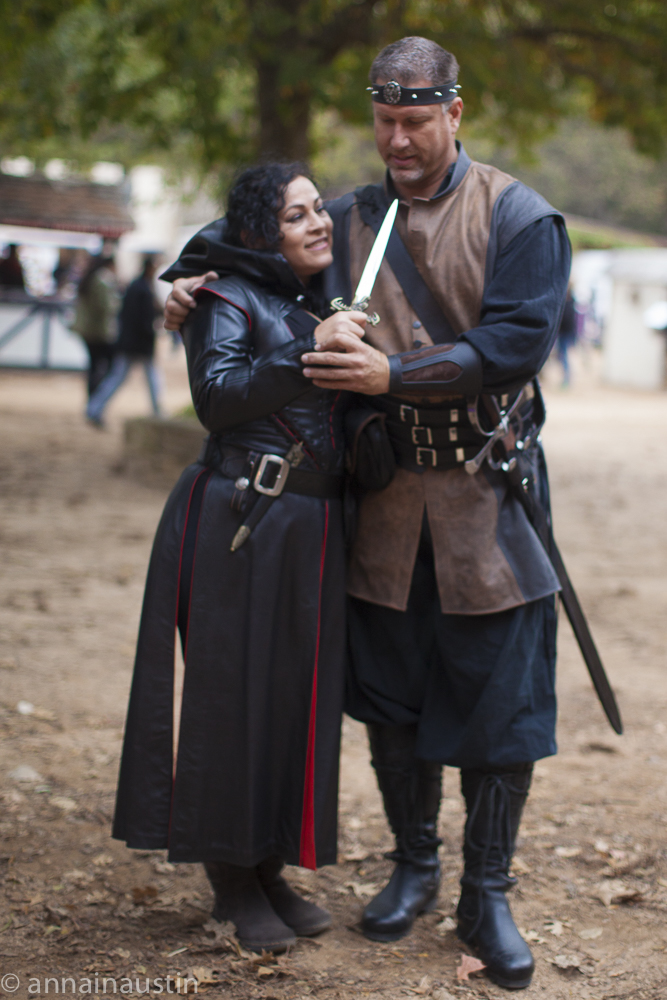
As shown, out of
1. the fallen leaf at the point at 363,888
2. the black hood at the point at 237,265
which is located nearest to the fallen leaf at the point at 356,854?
the fallen leaf at the point at 363,888

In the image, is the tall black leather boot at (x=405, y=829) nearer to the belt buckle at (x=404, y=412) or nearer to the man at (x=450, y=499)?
the man at (x=450, y=499)

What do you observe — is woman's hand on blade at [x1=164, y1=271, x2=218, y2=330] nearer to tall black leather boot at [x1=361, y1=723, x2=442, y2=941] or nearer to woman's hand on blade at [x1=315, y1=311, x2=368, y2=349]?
woman's hand on blade at [x1=315, y1=311, x2=368, y2=349]

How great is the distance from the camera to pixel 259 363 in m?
2.34

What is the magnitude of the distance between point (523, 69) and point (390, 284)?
19.9 feet

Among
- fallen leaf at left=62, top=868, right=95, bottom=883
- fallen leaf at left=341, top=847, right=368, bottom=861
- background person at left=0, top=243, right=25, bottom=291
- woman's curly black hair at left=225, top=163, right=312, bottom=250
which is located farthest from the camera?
background person at left=0, top=243, right=25, bottom=291

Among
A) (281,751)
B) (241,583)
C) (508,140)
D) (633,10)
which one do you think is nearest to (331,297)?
(241,583)

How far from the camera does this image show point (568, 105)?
10180 millimetres

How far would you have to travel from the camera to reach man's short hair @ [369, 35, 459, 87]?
233 cm

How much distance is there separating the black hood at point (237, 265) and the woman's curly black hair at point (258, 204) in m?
0.03

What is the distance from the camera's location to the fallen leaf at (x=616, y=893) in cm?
285

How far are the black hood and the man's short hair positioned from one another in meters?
0.48

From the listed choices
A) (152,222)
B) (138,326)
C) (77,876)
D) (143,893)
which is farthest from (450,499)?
(152,222)

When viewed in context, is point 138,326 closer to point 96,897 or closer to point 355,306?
point 96,897

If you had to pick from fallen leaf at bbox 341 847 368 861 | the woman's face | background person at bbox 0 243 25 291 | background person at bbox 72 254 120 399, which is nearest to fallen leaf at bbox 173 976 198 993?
fallen leaf at bbox 341 847 368 861
